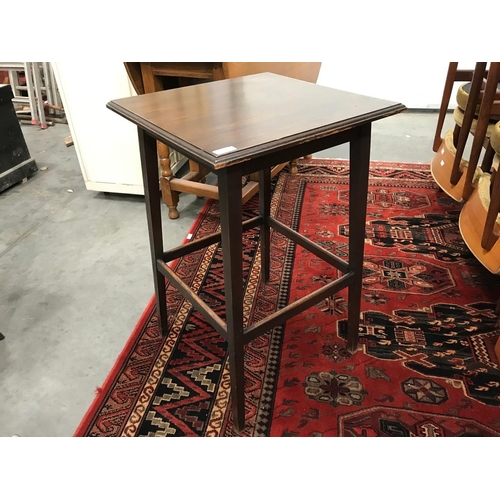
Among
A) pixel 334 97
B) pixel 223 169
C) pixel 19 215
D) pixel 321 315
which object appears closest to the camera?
pixel 223 169

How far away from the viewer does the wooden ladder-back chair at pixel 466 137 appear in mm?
2109

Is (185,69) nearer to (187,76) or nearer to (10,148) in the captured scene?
(187,76)

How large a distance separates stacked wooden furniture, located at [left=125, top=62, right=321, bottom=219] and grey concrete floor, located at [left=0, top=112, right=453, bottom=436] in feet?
0.73

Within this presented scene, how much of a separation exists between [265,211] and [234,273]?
72 centimetres

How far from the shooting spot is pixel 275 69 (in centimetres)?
237

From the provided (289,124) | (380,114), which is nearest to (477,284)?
(380,114)

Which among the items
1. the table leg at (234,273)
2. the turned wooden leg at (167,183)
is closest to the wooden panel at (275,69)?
the turned wooden leg at (167,183)

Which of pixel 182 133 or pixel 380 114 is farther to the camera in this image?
pixel 380 114

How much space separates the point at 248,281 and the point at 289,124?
1024 mm

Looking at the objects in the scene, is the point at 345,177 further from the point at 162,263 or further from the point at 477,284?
the point at 162,263

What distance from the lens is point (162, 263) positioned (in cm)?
156

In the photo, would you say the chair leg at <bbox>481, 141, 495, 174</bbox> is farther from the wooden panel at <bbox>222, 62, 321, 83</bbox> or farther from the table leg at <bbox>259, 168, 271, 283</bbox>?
the table leg at <bbox>259, 168, 271, 283</bbox>

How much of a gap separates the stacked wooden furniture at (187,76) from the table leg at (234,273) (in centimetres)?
110

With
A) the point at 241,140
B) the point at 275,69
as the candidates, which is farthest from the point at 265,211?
the point at 275,69
